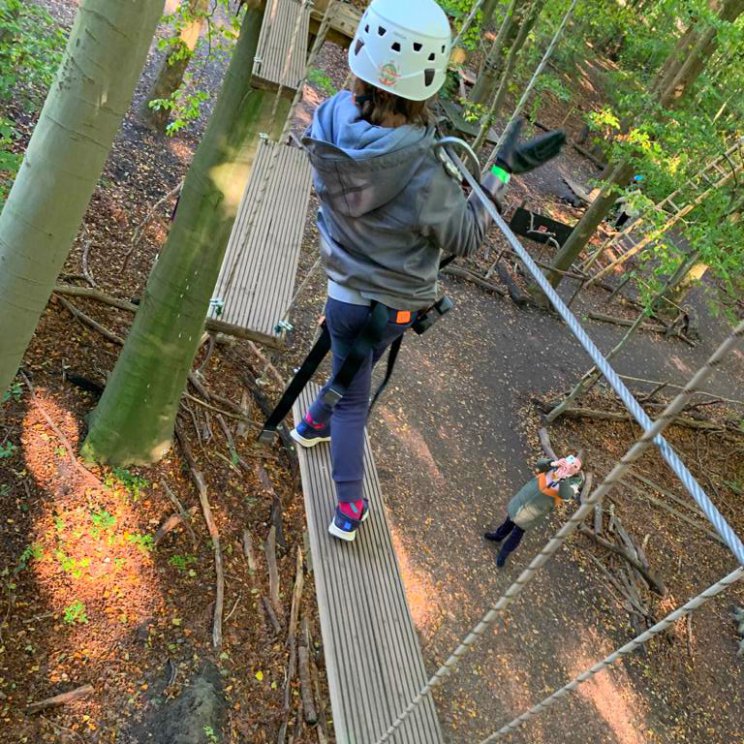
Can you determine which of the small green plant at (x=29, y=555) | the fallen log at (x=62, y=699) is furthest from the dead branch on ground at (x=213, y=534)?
the small green plant at (x=29, y=555)

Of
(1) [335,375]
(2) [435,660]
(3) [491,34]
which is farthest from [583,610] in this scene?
(3) [491,34]

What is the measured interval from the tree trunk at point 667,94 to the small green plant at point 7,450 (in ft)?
19.7

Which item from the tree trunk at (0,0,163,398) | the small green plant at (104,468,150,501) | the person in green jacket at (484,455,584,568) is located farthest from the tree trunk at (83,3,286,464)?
the person in green jacket at (484,455,584,568)

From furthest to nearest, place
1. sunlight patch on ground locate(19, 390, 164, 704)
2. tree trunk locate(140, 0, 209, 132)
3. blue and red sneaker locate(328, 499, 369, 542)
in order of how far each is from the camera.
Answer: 1. tree trunk locate(140, 0, 209, 132)
2. sunlight patch on ground locate(19, 390, 164, 704)
3. blue and red sneaker locate(328, 499, 369, 542)

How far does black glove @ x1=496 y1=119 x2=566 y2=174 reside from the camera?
1932 millimetres

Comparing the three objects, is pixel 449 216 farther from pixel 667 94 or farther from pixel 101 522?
pixel 667 94

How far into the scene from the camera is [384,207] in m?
1.87

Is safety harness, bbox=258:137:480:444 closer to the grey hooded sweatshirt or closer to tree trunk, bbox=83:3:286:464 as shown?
the grey hooded sweatshirt

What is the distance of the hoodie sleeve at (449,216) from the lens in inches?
71.3

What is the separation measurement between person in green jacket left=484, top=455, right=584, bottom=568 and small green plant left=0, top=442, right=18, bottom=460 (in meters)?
3.14

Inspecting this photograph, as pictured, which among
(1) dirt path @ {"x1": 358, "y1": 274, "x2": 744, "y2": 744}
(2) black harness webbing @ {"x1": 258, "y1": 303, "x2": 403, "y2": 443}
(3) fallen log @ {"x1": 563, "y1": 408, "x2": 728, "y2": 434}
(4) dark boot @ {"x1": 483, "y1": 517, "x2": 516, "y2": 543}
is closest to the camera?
(2) black harness webbing @ {"x1": 258, "y1": 303, "x2": 403, "y2": 443}

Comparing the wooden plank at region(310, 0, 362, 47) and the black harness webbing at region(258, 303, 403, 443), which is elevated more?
the wooden plank at region(310, 0, 362, 47)

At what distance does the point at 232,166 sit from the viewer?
281cm

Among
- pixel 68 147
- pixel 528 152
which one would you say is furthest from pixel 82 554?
pixel 528 152
